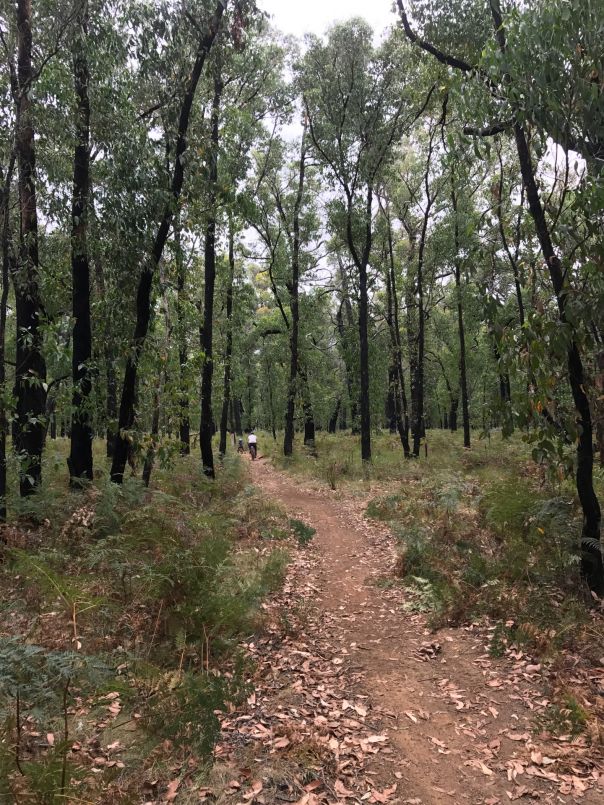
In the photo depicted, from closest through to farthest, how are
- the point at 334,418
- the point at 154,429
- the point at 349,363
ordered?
1. the point at 154,429
2. the point at 349,363
3. the point at 334,418

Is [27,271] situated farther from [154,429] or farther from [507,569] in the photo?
[507,569]

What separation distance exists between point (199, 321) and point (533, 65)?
15192 mm

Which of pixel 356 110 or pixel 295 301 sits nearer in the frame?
pixel 356 110

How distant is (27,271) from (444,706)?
8.10 metres

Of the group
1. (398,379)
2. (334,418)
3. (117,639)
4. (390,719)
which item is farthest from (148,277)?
(334,418)

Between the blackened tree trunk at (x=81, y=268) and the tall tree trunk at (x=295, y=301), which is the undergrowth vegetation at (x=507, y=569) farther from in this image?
the tall tree trunk at (x=295, y=301)

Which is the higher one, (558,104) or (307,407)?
(558,104)

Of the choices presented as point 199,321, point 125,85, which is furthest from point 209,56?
point 199,321

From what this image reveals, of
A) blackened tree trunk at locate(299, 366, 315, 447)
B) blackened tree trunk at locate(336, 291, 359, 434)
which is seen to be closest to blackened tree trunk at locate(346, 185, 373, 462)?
blackened tree trunk at locate(299, 366, 315, 447)

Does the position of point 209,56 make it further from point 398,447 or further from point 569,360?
point 398,447

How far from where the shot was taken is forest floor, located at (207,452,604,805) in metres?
3.48

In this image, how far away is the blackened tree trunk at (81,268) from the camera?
27.1 ft

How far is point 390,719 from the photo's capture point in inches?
168

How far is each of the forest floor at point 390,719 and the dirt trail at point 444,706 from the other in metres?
0.01
